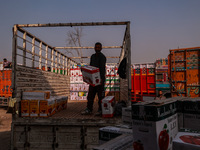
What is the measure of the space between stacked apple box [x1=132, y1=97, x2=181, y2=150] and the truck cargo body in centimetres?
694

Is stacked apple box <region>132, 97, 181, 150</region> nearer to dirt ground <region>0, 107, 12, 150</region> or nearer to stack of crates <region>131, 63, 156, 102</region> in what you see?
dirt ground <region>0, 107, 12, 150</region>

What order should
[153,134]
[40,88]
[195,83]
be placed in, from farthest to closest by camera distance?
[195,83] < [40,88] < [153,134]

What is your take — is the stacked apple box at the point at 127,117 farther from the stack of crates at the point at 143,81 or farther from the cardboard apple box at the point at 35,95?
the stack of crates at the point at 143,81

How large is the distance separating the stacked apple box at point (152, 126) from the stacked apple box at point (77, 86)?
8.42 m

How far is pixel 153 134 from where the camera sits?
151cm

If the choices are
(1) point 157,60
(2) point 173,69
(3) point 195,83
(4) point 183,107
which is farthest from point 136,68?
(4) point 183,107

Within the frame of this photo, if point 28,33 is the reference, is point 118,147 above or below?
below

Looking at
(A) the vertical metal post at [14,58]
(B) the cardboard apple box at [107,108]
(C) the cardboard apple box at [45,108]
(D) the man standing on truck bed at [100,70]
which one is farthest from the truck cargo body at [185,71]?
(A) the vertical metal post at [14,58]

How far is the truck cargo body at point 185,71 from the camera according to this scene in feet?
24.9

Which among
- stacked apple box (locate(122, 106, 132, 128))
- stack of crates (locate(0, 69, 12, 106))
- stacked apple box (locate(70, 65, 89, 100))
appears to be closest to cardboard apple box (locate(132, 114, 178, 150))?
stacked apple box (locate(122, 106, 132, 128))

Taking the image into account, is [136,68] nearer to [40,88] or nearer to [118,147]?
[40,88]

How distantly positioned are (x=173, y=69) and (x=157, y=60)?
154 inches

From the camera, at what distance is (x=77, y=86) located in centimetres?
1010

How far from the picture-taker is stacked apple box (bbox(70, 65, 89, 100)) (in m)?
9.99
